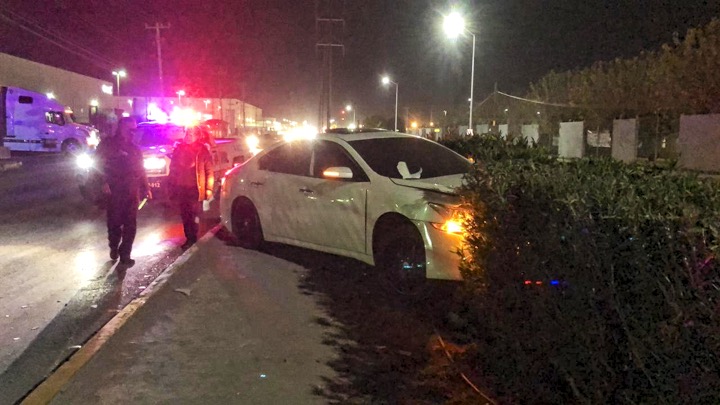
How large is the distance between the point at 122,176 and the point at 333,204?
2.73 metres

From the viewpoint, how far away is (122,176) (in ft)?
25.8

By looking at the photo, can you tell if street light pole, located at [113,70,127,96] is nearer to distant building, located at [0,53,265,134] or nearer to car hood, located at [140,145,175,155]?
distant building, located at [0,53,265,134]

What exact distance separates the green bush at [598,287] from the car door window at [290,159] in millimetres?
3672

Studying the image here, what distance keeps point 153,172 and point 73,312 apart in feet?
26.6

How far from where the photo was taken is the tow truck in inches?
551

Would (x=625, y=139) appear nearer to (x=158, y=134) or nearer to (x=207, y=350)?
(x=158, y=134)

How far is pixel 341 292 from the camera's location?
259 inches

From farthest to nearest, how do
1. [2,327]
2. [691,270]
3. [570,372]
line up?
[2,327]
[570,372]
[691,270]

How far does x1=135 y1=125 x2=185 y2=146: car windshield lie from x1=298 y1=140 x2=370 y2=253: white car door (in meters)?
8.01

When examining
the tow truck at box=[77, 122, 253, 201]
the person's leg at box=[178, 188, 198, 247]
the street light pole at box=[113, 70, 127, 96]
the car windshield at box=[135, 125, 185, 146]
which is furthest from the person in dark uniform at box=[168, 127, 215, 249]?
the street light pole at box=[113, 70, 127, 96]

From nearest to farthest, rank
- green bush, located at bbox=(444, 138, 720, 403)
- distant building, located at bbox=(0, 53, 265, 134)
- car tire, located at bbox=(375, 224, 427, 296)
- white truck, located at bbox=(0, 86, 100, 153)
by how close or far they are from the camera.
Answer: green bush, located at bbox=(444, 138, 720, 403) → car tire, located at bbox=(375, 224, 427, 296) → white truck, located at bbox=(0, 86, 100, 153) → distant building, located at bbox=(0, 53, 265, 134)

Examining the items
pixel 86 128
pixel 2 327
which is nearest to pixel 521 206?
pixel 2 327

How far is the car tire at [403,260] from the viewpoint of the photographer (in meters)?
6.11

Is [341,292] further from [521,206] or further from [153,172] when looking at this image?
[153,172]
